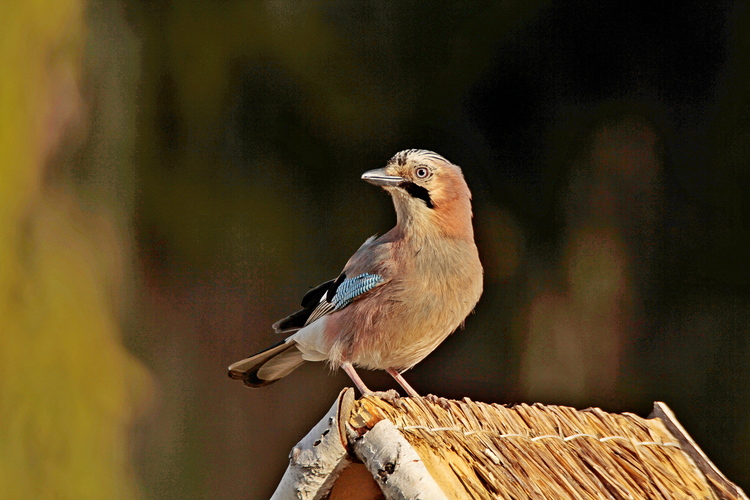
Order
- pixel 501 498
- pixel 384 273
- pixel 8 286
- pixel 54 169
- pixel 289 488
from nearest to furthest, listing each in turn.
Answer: pixel 501 498, pixel 289 488, pixel 384 273, pixel 8 286, pixel 54 169

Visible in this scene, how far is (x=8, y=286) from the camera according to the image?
18.6 ft

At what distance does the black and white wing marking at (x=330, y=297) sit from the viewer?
345cm

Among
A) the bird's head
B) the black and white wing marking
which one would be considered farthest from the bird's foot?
the bird's head

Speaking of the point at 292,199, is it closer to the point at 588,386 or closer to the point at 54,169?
the point at 54,169

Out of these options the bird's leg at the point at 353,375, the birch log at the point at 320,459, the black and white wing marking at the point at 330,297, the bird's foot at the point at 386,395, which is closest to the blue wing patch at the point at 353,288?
the black and white wing marking at the point at 330,297

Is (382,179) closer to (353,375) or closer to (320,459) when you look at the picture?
(353,375)

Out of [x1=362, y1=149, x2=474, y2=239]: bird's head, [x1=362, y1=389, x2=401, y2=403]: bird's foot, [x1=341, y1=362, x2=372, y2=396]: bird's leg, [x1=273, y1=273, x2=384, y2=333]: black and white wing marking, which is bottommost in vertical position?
[x1=341, y1=362, x2=372, y2=396]: bird's leg

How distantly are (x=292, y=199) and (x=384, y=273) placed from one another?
298 centimetres

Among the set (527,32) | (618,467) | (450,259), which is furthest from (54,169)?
(618,467)

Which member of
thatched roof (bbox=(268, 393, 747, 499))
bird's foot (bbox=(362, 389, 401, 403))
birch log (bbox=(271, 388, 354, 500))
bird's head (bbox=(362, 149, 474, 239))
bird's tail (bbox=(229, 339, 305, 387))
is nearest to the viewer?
thatched roof (bbox=(268, 393, 747, 499))

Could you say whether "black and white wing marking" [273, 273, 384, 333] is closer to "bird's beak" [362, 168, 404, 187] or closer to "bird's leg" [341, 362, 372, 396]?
"bird's leg" [341, 362, 372, 396]

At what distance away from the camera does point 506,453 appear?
3.02m

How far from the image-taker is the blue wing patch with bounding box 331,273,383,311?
11.2 feet

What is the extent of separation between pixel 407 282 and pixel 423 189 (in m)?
0.35
